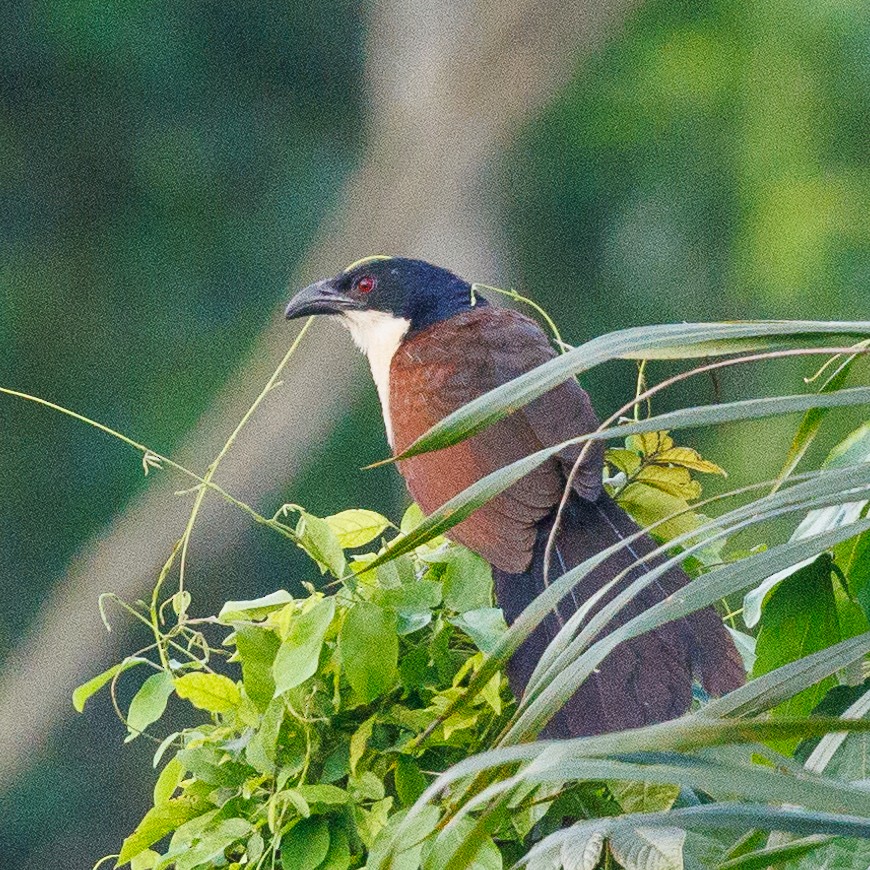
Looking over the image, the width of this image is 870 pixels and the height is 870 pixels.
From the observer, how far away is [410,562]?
0.82m

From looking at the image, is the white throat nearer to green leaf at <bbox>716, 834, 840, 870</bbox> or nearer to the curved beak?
the curved beak

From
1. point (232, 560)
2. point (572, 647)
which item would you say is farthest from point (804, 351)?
point (232, 560)

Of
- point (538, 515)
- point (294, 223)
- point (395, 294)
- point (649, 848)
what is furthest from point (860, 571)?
point (294, 223)

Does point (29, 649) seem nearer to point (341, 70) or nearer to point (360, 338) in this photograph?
point (341, 70)

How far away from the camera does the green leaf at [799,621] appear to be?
0.62 meters

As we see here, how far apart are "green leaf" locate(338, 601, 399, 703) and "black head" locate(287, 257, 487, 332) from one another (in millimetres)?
741

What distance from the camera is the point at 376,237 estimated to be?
427cm

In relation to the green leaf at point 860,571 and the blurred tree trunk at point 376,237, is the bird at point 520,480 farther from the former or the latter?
the blurred tree trunk at point 376,237

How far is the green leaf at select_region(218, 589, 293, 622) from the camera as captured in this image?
804 millimetres

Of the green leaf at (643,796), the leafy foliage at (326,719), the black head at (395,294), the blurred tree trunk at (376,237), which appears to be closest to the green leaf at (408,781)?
the leafy foliage at (326,719)

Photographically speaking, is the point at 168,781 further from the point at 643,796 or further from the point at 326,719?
the point at 643,796

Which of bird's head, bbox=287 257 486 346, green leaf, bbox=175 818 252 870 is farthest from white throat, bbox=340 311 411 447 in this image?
green leaf, bbox=175 818 252 870

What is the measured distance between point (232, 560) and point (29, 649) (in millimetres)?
575

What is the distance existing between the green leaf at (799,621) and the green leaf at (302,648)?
20 centimetres
